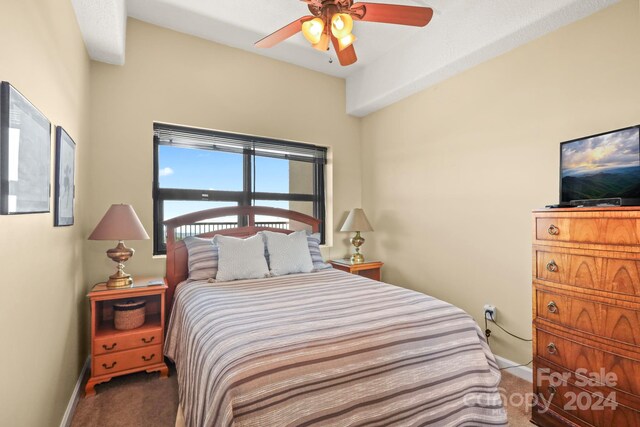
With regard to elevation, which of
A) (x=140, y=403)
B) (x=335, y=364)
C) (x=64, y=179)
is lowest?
(x=140, y=403)

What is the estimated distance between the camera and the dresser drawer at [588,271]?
4.62 feet

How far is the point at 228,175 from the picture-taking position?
3262 millimetres

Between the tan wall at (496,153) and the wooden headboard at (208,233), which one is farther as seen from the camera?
the wooden headboard at (208,233)

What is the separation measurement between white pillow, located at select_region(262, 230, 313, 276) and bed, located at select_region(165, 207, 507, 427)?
0.73m

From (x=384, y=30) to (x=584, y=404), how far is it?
313cm

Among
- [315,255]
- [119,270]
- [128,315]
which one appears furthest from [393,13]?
[128,315]

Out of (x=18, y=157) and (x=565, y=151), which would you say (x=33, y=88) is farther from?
(x=565, y=151)

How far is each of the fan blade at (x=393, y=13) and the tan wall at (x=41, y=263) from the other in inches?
59.0

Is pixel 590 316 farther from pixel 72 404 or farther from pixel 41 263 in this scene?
pixel 72 404

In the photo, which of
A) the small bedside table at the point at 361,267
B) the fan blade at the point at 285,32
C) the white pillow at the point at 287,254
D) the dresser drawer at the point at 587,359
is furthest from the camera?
the small bedside table at the point at 361,267

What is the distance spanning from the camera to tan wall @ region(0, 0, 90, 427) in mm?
1007

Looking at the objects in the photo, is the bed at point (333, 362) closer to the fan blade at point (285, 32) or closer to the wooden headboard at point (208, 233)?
the wooden headboard at point (208, 233)

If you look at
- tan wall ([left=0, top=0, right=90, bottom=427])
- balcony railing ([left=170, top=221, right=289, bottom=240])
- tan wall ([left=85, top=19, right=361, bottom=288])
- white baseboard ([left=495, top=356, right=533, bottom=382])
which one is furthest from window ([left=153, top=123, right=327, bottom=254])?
white baseboard ([left=495, top=356, right=533, bottom=382])

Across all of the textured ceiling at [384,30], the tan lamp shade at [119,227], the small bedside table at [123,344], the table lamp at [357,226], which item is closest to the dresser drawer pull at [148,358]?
the small bedside table at [123,344]
